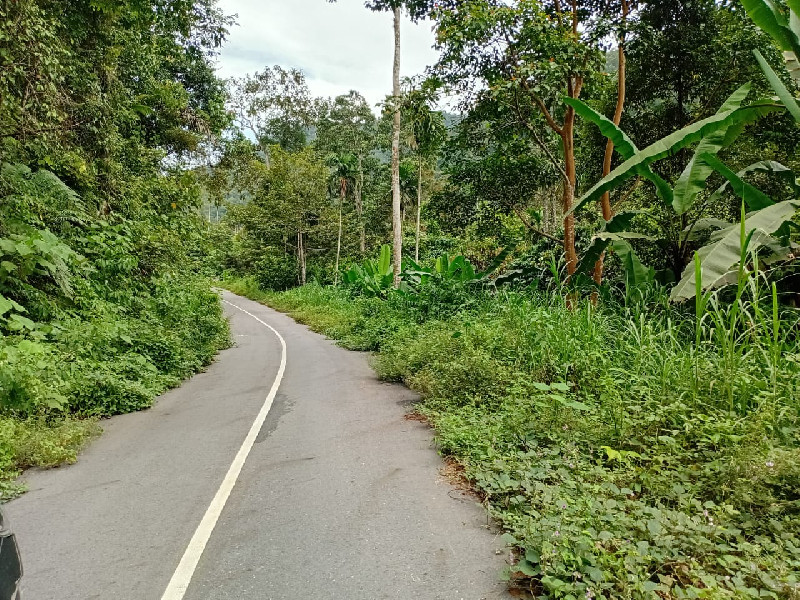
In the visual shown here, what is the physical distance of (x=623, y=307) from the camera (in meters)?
7.54

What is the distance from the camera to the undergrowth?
2.82 metres

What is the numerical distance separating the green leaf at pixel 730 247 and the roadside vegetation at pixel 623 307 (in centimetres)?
3

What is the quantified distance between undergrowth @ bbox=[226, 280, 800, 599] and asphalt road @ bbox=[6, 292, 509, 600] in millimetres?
442

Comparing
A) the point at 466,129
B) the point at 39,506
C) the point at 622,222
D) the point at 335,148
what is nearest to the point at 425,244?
the point at 335,148

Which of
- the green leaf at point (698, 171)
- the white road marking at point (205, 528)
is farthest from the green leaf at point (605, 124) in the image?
the white road marking at point (205, 528)

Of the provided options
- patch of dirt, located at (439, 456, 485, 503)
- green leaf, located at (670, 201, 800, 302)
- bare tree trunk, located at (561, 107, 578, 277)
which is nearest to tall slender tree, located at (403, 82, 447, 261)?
bare tree trunk, located at (561, 107, 578, 277)

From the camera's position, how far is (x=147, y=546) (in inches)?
143

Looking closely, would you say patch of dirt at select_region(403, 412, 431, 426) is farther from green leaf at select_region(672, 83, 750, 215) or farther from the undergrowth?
green leaf at select_region(672, 83, 750, 215)

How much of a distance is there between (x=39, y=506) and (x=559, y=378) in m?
5.27

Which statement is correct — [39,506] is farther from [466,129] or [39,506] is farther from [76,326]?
[466,129]

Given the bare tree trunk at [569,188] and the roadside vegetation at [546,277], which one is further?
the bare tree trunk at [569,188]

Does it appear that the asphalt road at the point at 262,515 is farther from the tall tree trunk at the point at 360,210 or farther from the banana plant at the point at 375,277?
the tall tree trunk at the point at 360,210

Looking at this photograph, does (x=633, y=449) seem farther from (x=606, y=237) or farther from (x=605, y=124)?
(x=605, y=124)

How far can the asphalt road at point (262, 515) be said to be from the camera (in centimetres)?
316
